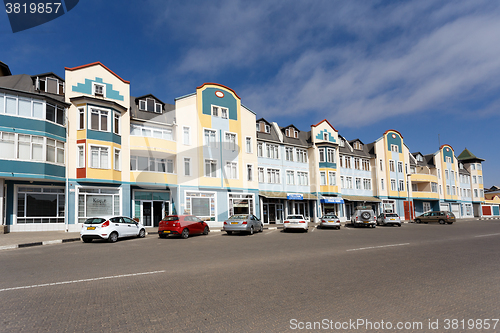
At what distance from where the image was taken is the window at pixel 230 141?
32.3 metres

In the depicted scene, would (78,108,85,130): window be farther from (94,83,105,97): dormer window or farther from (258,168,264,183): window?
(258,168,264,183): window

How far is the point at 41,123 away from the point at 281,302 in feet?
74.5

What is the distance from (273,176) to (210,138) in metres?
9.34

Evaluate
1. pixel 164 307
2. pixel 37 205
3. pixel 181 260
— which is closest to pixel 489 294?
pixel 164 307

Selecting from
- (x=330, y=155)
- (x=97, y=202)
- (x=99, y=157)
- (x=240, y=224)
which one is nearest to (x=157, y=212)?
(x=97, y=202)

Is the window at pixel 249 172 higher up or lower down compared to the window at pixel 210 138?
lower down

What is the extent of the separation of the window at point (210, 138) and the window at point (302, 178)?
41.2 ft

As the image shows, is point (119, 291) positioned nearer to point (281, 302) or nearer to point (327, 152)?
point (281, 302)

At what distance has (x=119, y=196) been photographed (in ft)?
82.6

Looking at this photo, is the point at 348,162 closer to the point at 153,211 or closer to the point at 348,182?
the point at 348,182

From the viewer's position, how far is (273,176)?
121ft

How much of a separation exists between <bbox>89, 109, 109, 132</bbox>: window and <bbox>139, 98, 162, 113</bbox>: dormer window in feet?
15.6

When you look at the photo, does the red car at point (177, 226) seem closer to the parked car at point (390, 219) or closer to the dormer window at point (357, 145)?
the parked car at point (390, 219)

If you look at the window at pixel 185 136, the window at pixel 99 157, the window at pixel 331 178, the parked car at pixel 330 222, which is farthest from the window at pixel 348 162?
the window at pixel 99 157
